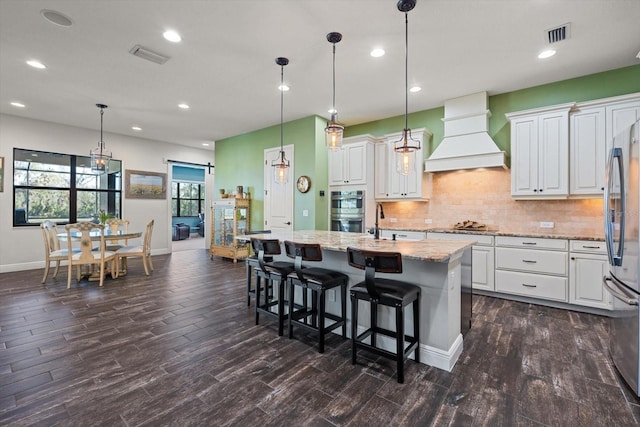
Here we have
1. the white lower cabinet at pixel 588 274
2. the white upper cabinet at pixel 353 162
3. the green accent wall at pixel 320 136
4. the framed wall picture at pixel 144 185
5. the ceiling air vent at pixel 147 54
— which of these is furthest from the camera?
the framed wall picture at pixel 144 185

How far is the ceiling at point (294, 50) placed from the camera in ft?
8.69

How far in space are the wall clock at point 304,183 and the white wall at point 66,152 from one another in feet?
14.2

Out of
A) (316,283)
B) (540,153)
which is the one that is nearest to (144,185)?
(316,283)

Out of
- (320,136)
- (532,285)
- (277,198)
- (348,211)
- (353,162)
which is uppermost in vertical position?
(320,136)

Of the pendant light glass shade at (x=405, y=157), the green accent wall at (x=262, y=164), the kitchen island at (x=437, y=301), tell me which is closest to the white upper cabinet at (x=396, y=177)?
the green accent wall at (x=262, y=164)

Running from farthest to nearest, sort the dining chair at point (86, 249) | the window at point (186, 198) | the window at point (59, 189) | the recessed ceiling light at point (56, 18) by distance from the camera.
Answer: the window at point (186, 198) → the window at point (59, 189) → the dining chair at point (86, 249) → the recessed ceiling light at point (56, 18)

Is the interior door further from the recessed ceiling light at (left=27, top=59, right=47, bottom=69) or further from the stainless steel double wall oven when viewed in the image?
the recessed ceiling light at (left=27, top=59, right=47, bottom=69)

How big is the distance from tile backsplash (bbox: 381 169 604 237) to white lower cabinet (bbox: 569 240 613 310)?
596mm

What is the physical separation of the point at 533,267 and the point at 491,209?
1138mm

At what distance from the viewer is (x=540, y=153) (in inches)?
156

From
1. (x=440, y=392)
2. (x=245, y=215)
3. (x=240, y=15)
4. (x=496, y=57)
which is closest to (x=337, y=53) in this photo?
(x=240, y=15)

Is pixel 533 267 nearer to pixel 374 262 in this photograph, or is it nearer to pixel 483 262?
pixel 483 262

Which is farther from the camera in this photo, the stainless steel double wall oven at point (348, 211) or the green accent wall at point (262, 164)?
the green accent wall at point (262, 164)

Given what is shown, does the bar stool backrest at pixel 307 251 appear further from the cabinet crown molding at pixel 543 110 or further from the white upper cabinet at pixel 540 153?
the cabinet crown molding at pixel 543 110
